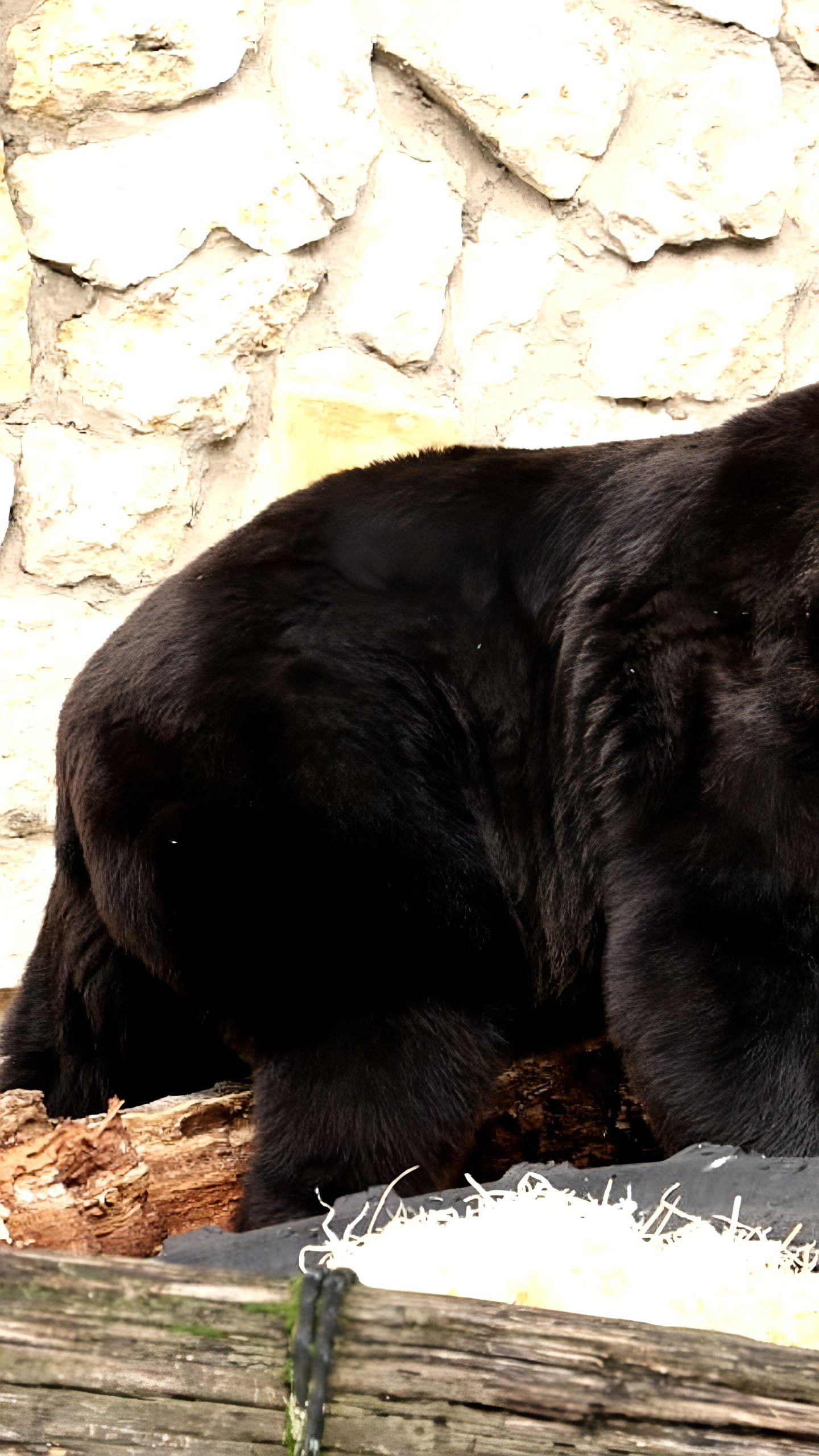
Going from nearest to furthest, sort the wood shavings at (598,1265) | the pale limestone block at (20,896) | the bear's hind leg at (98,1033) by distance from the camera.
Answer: the wood shavings at (598,1265)
the bear's hind leg at (98,1033)
the pale limestone block at (20,896)

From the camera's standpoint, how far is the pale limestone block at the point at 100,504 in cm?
403

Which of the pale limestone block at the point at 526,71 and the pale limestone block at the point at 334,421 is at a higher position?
the pale limestone block at the point at 526,71

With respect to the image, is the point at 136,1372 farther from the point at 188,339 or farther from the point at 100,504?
the point at 188,339

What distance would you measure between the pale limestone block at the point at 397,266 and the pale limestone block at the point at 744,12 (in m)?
0.79

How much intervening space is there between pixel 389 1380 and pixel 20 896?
302 cm

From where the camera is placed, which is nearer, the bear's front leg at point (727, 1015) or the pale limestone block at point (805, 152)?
the bear's front leg at point (727, 1015)

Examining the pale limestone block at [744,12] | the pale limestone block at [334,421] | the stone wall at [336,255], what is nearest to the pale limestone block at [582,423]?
the stone wall at [336,255]

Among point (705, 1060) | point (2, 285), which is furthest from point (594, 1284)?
point (2, 285)

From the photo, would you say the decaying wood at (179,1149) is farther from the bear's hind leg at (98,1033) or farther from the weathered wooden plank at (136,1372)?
the weathered wooden plank at (136,1372)

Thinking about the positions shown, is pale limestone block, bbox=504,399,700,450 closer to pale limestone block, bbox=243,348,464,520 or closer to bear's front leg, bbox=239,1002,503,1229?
pale limestone block, bbox=243,348,464,520

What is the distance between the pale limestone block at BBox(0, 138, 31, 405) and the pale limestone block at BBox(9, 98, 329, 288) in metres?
0.06

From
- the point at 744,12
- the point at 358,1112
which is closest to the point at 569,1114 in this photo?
the point at 358,1112

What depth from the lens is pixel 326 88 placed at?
4082mm

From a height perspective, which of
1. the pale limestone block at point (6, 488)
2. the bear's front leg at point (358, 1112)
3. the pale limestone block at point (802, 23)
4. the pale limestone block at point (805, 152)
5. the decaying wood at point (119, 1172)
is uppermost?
the pale limestone block at point (802, 23)
